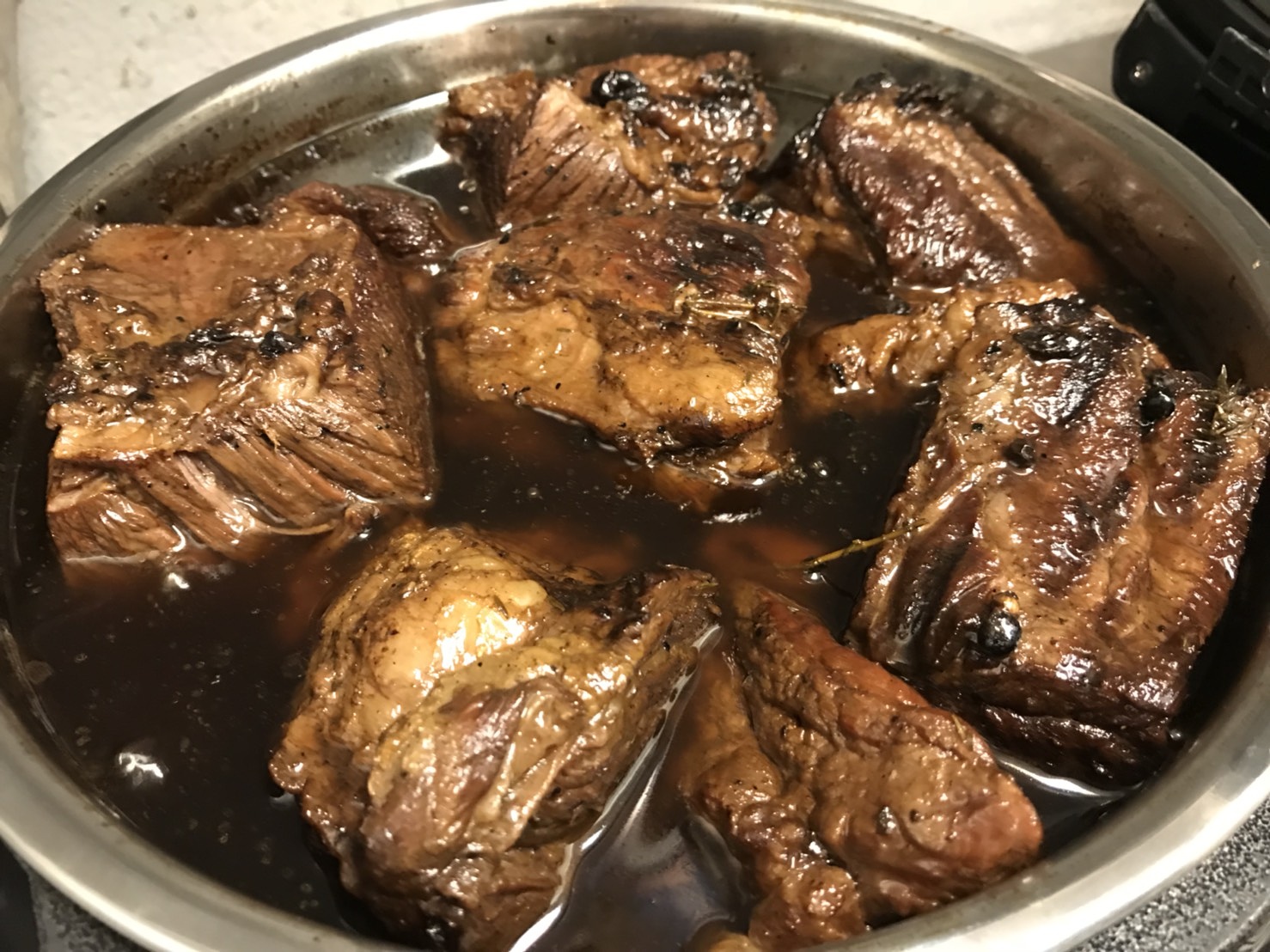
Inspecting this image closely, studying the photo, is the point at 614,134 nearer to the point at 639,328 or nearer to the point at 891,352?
the point at 639,328

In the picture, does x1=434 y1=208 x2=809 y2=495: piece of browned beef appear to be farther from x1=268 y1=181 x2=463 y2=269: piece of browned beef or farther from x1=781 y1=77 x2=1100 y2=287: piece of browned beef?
x1=781 y1=77 x2=1100 y2=287: piece of browned beef

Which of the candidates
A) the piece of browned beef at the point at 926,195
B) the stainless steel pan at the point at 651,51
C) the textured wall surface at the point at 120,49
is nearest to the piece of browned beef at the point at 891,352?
the piece of browned beef at the point at 926,195

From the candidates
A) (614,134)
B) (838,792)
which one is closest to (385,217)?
(614,134)

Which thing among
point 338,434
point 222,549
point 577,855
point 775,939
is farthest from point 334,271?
point 775,939

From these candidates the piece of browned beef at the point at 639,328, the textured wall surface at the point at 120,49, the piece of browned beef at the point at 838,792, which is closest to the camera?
the piece of browned beef at the point at 838,792

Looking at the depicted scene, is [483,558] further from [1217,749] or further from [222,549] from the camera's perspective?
[1217,749]

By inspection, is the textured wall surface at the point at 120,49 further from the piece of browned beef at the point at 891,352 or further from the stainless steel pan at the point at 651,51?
the piece of browned beef at the point at 891,352
